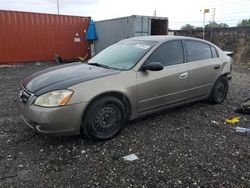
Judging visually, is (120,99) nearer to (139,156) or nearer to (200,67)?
(139,156)

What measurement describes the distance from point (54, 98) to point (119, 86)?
969mm

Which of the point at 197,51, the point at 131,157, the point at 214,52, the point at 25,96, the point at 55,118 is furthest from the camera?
the point at 214,52

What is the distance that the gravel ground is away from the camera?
2.64m

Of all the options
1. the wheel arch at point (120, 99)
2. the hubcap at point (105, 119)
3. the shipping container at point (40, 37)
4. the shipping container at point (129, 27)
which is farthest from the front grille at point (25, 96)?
the shipping container at point (40, 37)

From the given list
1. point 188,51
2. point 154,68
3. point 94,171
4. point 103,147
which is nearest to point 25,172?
point 94,171

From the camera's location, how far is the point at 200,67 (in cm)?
459

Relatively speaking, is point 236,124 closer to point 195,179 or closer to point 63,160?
point 195,179

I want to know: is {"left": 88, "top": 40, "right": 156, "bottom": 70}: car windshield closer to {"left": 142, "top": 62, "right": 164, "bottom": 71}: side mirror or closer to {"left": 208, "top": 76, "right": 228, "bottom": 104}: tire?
{"left": 142, "top": 62, "right": 164, "bottom": 71}: side mirror

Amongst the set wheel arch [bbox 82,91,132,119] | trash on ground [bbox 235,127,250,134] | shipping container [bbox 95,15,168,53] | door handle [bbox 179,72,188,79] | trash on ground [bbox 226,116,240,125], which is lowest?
trash on ground [bbox 235,127,250,134]

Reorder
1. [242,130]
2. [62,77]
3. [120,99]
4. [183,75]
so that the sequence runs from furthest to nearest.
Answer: [183,75]
[242,130]
[120,99]
[62,77]

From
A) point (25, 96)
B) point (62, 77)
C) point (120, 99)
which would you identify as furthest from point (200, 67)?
point (25, 96)

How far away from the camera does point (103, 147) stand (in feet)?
11.0

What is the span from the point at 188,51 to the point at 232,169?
2419mm

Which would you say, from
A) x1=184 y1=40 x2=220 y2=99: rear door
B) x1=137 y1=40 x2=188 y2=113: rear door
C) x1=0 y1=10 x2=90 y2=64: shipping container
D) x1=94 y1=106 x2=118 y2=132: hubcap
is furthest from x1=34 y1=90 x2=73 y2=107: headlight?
x1=0 y1=10 x2=90 y2=64: shipping container
